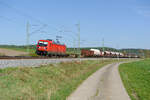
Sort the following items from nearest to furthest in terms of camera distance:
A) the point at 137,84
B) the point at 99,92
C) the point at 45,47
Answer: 1. the point at 99,92
2. the point at 137,84
3. the point at 45,47

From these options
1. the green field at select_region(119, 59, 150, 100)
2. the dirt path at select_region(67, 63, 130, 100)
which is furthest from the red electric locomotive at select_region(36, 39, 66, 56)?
the dirt path at select_region(67, 63, 130, 100)

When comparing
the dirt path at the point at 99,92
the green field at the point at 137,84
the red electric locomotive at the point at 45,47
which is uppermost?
the red electric locomotive at the point at 45,47

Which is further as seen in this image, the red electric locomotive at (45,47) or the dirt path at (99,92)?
the red electric locomotive at (45,47)

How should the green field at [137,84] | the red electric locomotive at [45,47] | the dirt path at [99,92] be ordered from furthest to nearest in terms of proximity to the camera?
1. the red electric locomotive at [45,47]
2. the green field at [137,84]
3. the dirt path at [99,92]

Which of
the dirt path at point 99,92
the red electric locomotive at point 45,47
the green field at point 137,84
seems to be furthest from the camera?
the red electric locomotive at point 45,47

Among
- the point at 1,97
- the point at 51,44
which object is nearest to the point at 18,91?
the point at 1,97

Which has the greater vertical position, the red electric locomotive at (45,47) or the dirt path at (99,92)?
the red electric locomotive at (45,47)

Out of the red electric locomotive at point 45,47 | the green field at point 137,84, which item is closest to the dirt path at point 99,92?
the green field at point 137,84

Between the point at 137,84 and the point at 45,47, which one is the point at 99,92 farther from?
the point at 45,47

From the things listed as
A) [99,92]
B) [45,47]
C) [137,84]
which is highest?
[45,47]

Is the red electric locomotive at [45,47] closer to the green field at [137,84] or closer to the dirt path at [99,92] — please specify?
the green field at [137,84]

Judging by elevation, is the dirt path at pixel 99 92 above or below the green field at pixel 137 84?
above

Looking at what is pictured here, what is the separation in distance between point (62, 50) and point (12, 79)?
46.0 meters

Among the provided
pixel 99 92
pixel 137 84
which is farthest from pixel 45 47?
pixel 99 92
